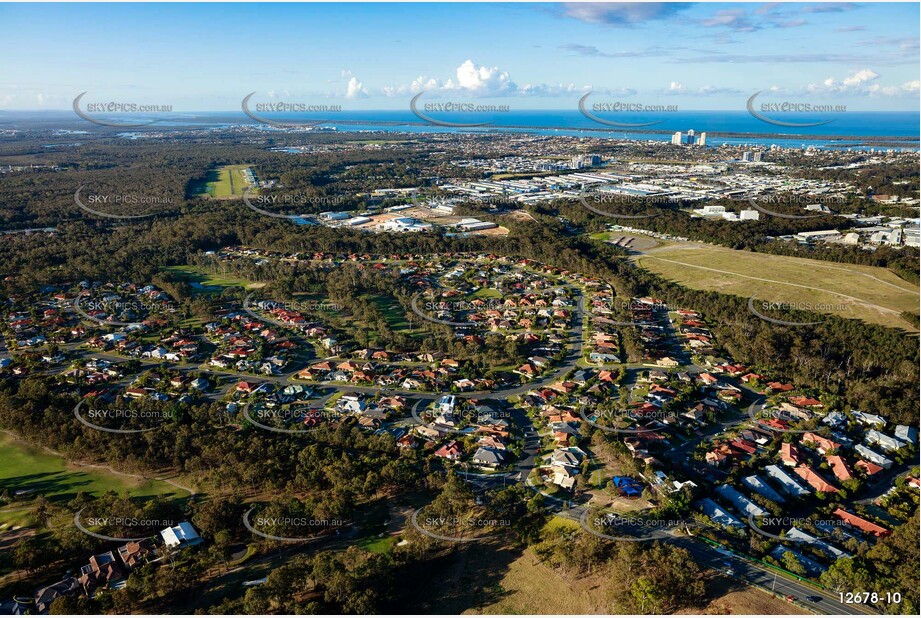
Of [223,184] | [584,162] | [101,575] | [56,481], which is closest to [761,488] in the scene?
[101,575]

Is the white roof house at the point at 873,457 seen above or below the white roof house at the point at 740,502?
above

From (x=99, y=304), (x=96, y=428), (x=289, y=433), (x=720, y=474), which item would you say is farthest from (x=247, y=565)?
(x=99, y=304)

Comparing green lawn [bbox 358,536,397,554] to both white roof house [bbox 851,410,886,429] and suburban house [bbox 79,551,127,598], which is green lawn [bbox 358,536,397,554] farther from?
white roof house [bbox 851,410,886,429]

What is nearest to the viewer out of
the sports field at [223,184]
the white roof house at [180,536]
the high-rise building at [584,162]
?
the white roof house at [180,536]

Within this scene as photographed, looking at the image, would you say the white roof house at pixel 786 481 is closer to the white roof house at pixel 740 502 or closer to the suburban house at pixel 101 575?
the white roof house at pixel 740 502

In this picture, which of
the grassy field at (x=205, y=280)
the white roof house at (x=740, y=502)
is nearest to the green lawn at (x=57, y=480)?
the white roof house at (x=740, y=502)
